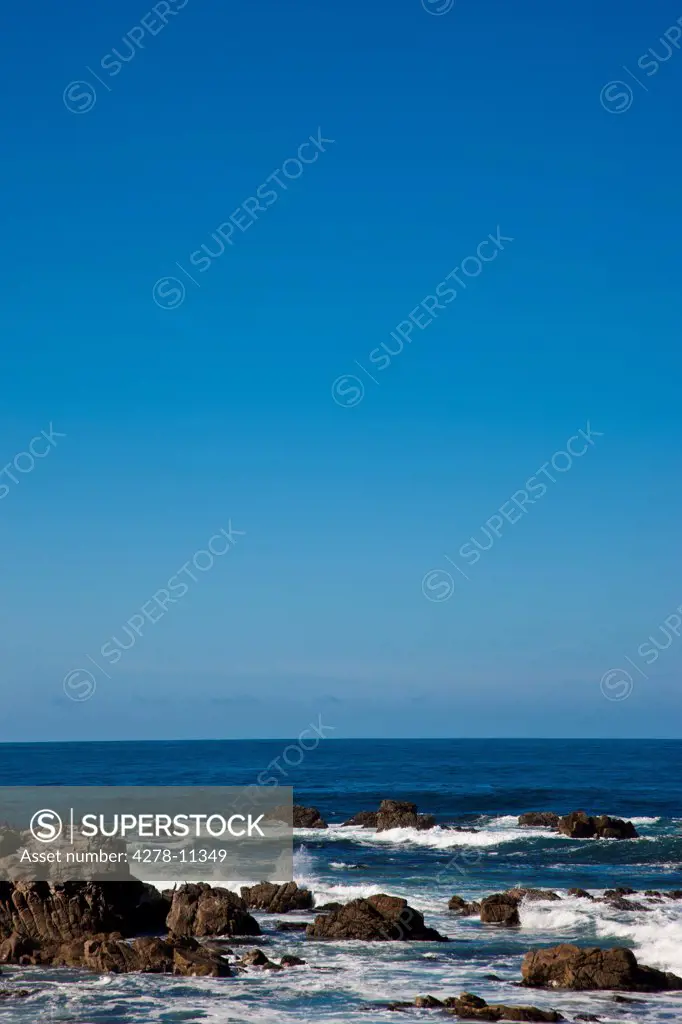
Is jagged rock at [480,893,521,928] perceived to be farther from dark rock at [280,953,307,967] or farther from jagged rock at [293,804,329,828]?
jagged rock at [293,804,329,828]

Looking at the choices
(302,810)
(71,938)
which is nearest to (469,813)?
(302,810)

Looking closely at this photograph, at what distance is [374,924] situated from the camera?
33812mm

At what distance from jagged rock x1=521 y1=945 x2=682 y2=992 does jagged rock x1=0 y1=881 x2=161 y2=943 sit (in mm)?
12592

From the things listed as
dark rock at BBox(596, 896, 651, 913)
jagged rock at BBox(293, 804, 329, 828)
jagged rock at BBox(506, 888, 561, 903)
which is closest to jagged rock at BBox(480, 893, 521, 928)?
jagged rock at BBox(506, 888, 561, 903)

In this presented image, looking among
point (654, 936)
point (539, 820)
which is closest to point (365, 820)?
point (539, 820)

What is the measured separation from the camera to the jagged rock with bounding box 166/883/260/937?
34.1 m

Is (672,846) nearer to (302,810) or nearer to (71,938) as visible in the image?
(302,810)

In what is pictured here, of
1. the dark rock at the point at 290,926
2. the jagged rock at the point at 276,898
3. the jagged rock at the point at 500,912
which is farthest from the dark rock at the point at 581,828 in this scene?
the dark rock at the point at 290,926

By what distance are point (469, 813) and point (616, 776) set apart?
4221cm

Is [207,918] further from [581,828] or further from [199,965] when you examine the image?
[581,828]

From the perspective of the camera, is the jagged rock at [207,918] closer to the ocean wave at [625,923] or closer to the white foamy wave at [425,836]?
the ocean wave at [625,923]

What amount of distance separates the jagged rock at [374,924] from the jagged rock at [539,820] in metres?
34.5

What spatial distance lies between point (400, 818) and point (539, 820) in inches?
355

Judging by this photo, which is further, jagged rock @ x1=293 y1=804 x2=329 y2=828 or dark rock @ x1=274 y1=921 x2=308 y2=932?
jagged rock @ x1=293 y1=804 x2=329 y2=828
